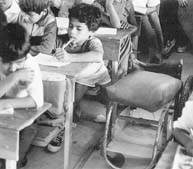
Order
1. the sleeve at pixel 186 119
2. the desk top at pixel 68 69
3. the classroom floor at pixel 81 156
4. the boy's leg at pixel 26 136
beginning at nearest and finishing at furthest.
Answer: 1. the sleeve at pixel 186 119
2. the boy's leg at pixel 26 136
3. the desk top at pixel 68 69
4. the classroom floor at pixel 81 156

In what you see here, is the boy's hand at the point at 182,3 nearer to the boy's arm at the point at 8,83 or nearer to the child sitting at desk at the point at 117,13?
→ the child sitting at desk at the point at 117,13

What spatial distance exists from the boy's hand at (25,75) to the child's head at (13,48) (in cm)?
6

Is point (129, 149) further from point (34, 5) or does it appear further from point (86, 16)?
point (34, 5)

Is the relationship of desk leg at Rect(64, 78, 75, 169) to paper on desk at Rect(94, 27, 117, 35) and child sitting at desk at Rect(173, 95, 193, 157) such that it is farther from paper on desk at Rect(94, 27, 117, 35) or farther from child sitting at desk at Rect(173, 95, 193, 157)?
paper on desk at Rect(94, 27, 117, 35)

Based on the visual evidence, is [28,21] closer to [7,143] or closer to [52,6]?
[52,6]

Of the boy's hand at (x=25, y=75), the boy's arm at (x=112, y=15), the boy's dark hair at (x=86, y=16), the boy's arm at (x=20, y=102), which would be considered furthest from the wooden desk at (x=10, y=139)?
the boy's arm at (x=112, y=15)

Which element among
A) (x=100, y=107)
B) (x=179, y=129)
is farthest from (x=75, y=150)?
(x=179, y=129)

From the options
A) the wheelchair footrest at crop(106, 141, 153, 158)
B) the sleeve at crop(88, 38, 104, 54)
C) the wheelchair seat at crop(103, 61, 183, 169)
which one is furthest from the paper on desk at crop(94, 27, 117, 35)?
the wheelchair footrest at crop(106, 141, 153, 158)

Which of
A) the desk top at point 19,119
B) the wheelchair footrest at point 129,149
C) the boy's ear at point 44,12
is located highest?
the boy's ear at point 44,12

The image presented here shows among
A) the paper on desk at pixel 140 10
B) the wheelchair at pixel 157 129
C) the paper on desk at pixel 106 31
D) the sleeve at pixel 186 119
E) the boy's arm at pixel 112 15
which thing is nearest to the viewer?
the sleeve at pixel 186 119

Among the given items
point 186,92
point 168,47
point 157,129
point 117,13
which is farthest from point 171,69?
point 168,47

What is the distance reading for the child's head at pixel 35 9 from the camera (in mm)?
3279

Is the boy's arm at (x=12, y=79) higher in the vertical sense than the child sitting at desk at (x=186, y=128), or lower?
higher

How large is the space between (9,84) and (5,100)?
0.08 m
